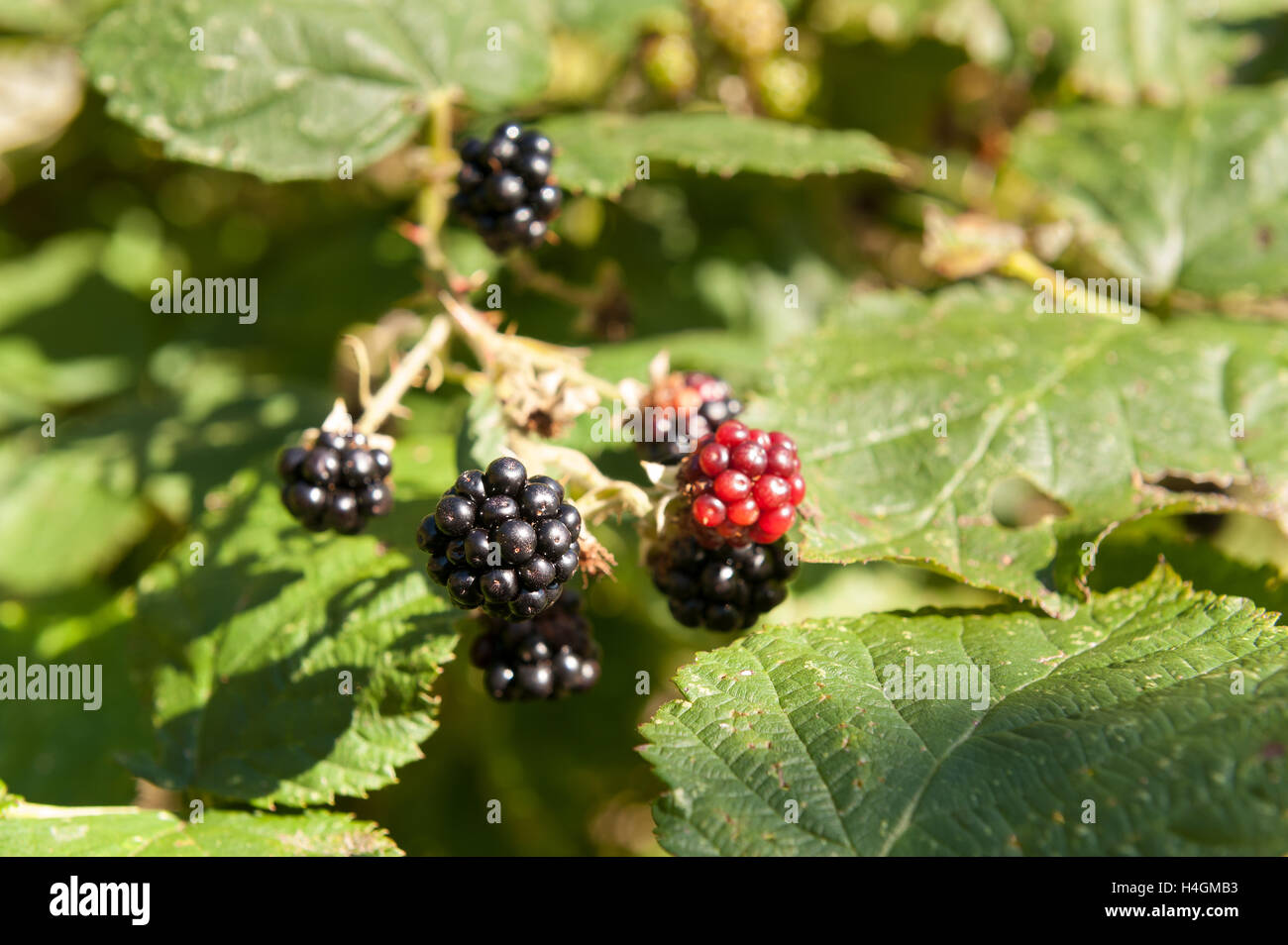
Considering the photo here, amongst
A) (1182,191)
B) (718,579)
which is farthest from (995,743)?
(1182,191)

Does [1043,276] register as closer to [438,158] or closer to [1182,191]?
[1182,191]

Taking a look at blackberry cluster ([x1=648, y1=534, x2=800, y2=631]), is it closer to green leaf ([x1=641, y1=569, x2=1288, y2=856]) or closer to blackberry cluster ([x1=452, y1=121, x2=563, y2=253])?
green leaf ([x1=641, y1=569, x2=1288, y2=856])

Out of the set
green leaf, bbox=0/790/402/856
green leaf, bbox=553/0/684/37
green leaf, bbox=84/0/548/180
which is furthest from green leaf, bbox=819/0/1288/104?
green leaf, bbox=0/790/402/856

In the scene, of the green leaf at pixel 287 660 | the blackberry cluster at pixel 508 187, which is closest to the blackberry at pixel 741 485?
the green leaf at pixel 287 660

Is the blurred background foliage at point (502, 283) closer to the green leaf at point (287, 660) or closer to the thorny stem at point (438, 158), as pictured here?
the thorny stem at point (438, 158)
